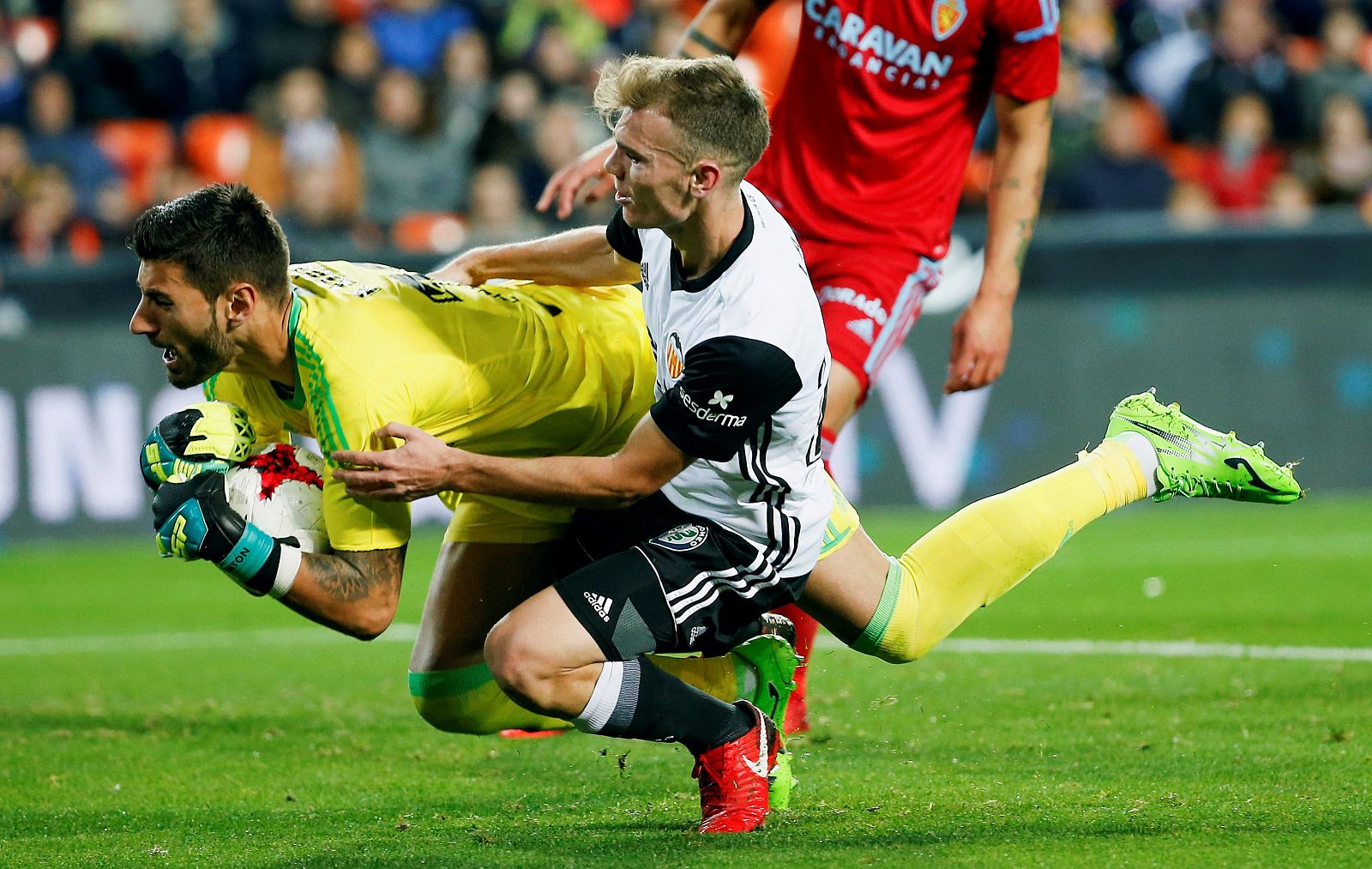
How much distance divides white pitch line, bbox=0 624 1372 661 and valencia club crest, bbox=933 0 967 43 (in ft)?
8.74

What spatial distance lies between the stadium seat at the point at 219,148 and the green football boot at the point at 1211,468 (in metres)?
9.07

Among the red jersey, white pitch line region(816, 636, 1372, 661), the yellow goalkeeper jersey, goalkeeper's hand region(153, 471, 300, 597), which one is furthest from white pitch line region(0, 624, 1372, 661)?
goalkeeper's hand region(153, 471, 300, 597)

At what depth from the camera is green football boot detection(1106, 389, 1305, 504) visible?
517cm

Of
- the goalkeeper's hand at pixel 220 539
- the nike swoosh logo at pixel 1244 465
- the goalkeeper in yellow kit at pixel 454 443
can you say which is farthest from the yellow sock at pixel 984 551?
the goalkeeper's hand at pixel 220 539

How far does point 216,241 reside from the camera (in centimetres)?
438

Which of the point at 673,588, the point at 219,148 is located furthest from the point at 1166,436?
the point at 219,148

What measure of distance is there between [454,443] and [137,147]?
9.66 meters

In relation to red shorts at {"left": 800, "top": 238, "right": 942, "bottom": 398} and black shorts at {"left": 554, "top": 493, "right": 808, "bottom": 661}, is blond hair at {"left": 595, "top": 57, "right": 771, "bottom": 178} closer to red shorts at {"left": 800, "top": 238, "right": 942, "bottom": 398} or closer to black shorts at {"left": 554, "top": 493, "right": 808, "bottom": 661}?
black shorts at {"left": 554, "top": 493, "right": 808, "bottom": 661}

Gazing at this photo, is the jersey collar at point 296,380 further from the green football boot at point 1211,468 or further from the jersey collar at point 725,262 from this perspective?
the green football boot at point 1211,468

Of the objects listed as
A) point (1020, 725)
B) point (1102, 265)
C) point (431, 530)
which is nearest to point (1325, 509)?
point (1102, 265)

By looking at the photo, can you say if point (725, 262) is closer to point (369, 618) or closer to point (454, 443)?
point (454, 443)

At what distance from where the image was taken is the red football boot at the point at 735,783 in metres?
4.39

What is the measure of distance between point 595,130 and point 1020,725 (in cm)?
839

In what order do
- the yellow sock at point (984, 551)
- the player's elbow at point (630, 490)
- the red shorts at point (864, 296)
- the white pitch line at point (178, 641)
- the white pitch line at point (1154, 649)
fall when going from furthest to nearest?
the white pitch line at point (178, 641), the white pitch line at point (1154, 649), the red shorts at point (864, 296), the yellow sock at point (984, 551), the player's elbow at point (630, 490)
